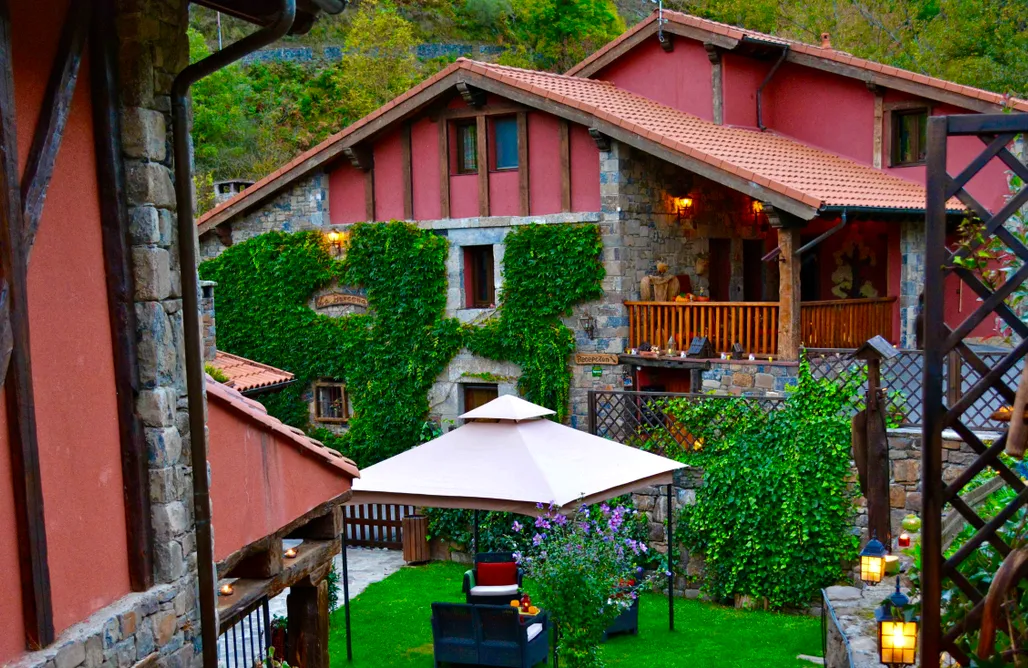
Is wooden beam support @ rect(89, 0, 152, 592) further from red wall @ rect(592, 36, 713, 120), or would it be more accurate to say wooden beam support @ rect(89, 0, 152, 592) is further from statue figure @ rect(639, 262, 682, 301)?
red wall @ rect(592, 36, 713, 120)

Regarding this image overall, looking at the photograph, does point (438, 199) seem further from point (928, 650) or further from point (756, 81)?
point (928, 650)

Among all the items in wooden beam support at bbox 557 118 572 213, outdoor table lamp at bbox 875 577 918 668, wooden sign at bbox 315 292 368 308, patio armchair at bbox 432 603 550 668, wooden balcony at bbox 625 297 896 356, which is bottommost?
patio armchair at bbox 432 603 550 668

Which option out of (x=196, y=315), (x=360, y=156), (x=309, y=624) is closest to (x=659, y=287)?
(x=360, y=156)

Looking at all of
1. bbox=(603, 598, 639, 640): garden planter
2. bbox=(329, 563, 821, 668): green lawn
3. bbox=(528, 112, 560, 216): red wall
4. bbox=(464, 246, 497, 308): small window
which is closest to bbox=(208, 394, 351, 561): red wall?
bbox=(329, 563, 821, 668): green lawn

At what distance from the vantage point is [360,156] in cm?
1683

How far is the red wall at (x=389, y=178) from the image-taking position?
54.9 ft

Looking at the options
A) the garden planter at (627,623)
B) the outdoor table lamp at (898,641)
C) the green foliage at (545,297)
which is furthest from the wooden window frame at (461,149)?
the outdoor table lamp at (898,641)

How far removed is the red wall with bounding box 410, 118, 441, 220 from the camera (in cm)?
1647

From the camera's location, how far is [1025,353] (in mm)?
4293

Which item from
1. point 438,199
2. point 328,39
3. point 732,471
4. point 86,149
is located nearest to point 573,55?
point 328,39

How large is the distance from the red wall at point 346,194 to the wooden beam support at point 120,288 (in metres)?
12.5

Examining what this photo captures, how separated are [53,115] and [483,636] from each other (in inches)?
282

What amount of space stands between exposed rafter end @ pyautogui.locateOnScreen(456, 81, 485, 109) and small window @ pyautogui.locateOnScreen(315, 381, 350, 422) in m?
4.95

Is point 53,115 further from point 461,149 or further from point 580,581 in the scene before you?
point 461,149
